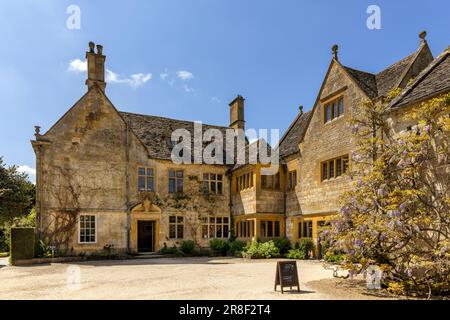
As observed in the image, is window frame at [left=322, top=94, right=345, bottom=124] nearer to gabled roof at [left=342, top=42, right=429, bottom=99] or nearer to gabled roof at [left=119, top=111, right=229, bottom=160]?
gabled roof at [left=342, top=42, right=429, bottom=99]

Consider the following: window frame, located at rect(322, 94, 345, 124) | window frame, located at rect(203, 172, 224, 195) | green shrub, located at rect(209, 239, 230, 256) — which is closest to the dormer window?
window frame, located at rect(322, 94, 345, 124)

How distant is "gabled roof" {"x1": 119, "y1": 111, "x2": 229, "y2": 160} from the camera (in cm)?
2483

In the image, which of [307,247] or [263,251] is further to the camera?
[263,251]

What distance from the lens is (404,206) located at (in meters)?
10.5

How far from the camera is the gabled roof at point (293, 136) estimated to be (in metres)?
22.5

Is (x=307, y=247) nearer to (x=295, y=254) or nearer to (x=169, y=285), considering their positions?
(x=295, y=254)

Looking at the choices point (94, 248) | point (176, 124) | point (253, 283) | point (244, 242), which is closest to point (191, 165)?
point (176, 124)

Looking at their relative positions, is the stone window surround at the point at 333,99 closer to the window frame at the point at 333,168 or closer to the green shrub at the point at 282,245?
the window frame at the point at 333,168

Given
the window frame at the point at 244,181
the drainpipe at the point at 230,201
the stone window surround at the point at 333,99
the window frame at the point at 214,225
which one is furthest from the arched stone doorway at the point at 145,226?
the stone window surround at the point at 333,99

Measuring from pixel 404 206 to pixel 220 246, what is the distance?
15110mm

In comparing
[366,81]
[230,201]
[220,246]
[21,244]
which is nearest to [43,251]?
[21,244]

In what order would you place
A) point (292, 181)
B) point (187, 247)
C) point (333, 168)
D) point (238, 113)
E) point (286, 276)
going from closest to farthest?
point (286, 276), point (333, 168), point (292, 181), point (187, 247), point (238, 113)
